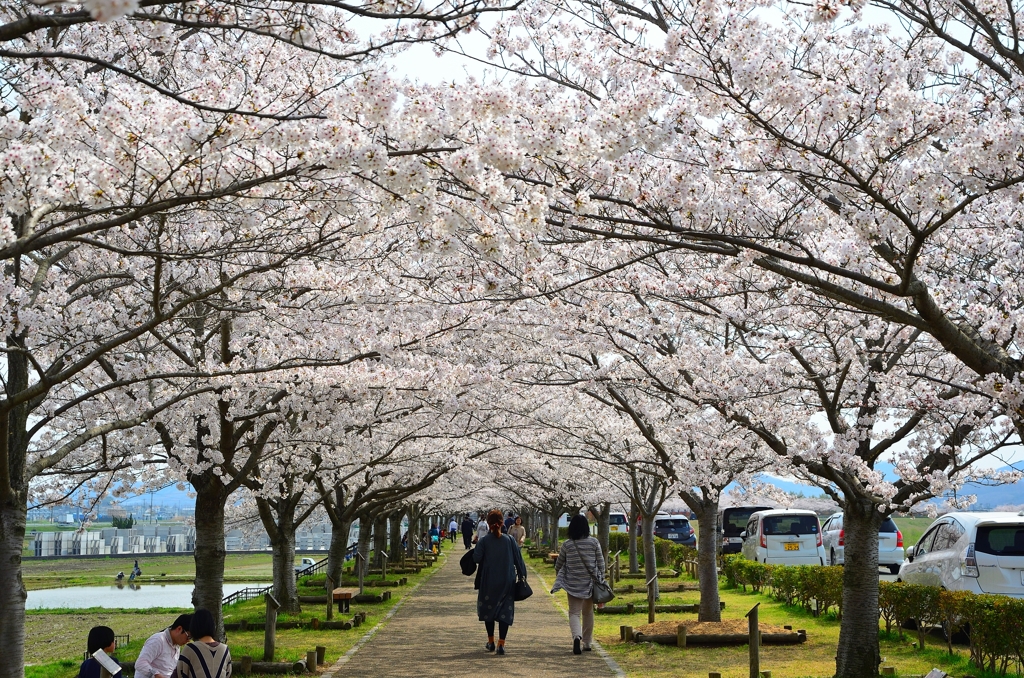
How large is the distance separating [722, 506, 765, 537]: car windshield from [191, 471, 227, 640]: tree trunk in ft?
92.0

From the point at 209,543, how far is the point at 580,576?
4.57 metres

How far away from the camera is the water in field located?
34.0 metres

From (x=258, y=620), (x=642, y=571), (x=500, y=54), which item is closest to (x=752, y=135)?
(x=500, y=54)

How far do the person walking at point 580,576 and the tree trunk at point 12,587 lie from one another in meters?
5.99

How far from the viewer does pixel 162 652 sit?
665 cm

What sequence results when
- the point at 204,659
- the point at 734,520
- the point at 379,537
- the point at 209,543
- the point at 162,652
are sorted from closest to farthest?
the point at 204,659, the point at 162,652, the point at 209,543, the point at 379,537, the point at 734,520

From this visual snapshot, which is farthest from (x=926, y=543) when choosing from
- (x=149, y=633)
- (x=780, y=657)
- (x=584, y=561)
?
(x=149, y=633)

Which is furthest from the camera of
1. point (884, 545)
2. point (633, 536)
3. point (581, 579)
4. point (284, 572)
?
point (633, 536)

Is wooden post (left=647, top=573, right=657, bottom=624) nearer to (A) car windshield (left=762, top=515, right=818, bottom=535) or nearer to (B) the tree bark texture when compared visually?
(B) the tree bark texture

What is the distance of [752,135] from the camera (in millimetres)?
5926

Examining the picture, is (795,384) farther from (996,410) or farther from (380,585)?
(380,585)

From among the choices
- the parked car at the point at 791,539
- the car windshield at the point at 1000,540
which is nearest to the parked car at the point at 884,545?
the parked car at the point at 791,539

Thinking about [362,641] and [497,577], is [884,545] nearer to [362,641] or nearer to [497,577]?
[497,577]

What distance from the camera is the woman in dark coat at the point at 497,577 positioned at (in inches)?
454
